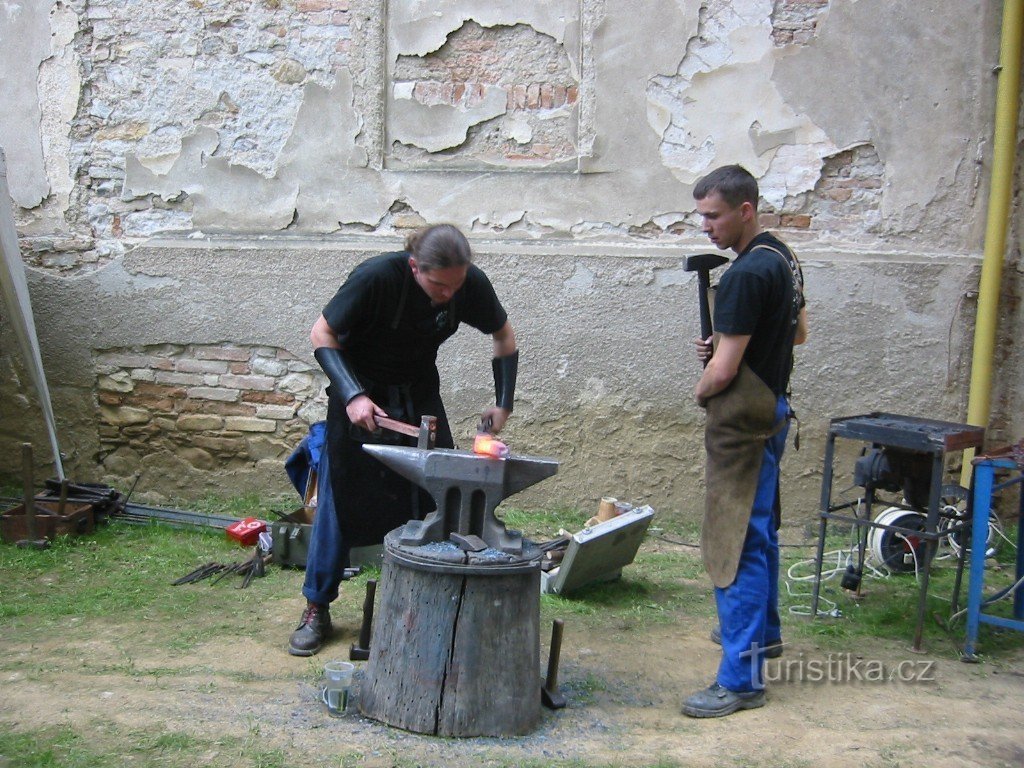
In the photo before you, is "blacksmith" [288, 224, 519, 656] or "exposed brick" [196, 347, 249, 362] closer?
"blacksmith" [288, 224, 519, 656]

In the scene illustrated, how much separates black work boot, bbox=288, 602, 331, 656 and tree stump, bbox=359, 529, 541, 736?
756mm

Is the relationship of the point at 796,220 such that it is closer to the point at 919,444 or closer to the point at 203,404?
the point at 919,444

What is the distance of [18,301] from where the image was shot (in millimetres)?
5727

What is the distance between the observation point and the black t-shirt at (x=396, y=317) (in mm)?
3838

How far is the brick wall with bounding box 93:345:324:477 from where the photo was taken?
6.12m

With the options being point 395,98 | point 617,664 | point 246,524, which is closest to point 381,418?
point 617,664

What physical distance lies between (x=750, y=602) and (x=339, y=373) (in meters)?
1.69

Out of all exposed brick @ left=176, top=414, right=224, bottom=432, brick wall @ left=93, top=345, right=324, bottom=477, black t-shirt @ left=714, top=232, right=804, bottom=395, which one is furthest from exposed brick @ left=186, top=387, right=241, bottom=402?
black t-shirt @ left=714, top=232, right=804, bottom=395

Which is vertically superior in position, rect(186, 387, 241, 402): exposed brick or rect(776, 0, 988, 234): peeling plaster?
rect(776, 0, 988, 234): peeling plaster

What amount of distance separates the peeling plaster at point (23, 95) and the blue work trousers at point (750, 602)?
4.75 m

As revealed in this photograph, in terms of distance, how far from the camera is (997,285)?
216 inches

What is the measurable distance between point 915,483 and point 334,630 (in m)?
2.56

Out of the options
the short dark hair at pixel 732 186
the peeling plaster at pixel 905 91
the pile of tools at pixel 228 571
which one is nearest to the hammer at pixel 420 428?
the short dark hair at pixel 732 186

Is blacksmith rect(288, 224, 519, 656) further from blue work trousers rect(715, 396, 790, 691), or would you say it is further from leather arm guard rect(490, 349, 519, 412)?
blue work trousers rect(715, 396, 790, 691)
